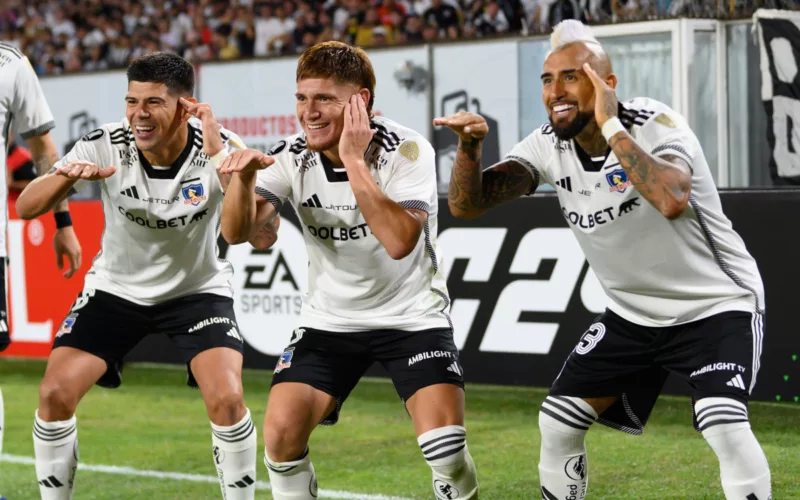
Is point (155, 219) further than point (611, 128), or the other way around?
point (155, 219)

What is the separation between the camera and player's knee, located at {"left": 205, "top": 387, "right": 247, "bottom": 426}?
5227mm

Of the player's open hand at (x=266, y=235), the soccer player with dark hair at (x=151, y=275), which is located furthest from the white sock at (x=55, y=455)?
the player's open hand at (x=266, y=235)

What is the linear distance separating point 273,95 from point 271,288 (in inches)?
86.5

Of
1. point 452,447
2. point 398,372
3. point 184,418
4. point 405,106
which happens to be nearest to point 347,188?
point 398,372

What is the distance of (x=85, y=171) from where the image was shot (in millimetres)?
5043

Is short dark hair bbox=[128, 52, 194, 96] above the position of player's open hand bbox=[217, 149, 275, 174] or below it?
above

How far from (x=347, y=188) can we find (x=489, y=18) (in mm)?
8030

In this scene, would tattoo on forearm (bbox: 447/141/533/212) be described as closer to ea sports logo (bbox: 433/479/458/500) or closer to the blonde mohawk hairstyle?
the blonde mohawk hairstyle

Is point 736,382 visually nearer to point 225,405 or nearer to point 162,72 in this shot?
point 225,405

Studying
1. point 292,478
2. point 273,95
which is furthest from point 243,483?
point 273,95

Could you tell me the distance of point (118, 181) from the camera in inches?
217

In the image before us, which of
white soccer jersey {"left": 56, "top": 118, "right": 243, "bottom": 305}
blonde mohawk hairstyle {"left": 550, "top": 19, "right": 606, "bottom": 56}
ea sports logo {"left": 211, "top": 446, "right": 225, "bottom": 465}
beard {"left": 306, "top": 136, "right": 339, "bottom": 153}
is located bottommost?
ea sports logo {"left": 211, "top": 446, "right": 225, "bottom": 465}

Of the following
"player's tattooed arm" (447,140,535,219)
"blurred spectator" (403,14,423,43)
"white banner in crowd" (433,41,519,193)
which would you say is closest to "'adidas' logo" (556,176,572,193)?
"player's tattooed arm" (447,140,535,219)

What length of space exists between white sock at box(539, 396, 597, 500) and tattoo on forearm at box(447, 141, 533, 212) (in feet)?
2.60
